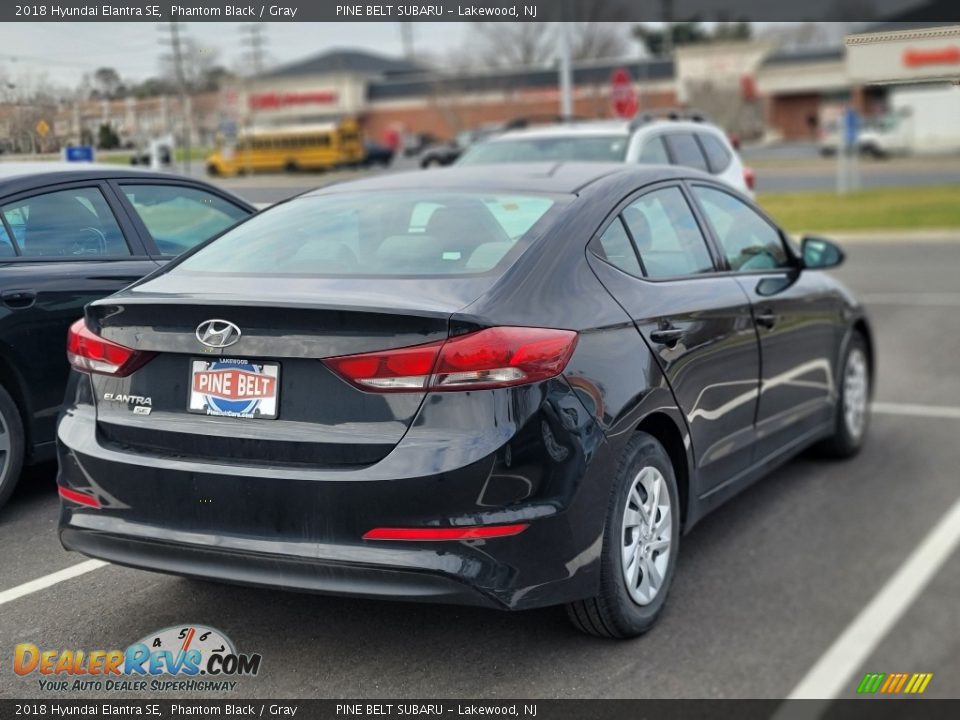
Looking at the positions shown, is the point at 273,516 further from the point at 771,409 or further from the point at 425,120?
the point at 425,120

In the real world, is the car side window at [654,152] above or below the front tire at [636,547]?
above

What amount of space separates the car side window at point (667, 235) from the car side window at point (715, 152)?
6.45 metres

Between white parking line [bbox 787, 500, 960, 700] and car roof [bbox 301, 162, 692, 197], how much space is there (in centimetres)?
196

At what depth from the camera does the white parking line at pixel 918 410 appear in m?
7.79

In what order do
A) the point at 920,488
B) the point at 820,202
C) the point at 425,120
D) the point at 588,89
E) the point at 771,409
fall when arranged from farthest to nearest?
the point at 425,120
the point at 588,89
the point at 820,202
the point at 920,488
the point at 771,409

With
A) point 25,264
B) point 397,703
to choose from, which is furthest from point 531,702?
point 25,264

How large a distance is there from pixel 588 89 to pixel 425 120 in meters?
12.7

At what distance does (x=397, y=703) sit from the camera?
349cm

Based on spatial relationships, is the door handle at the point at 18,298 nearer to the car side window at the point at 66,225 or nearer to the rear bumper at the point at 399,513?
the car side window at the point at 66,225

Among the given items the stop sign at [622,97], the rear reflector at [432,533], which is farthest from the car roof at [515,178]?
the stop sign at [622,97]

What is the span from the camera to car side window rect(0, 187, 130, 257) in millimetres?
5004

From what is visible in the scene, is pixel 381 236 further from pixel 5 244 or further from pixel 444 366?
pixel 5 244

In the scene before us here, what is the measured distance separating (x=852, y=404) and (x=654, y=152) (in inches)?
181

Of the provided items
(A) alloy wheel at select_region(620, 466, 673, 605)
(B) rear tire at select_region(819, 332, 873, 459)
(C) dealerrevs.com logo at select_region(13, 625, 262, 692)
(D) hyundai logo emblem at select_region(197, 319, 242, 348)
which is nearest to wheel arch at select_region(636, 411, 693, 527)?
(A) alloy wheel at select_region(620, 466, 673, 605)
